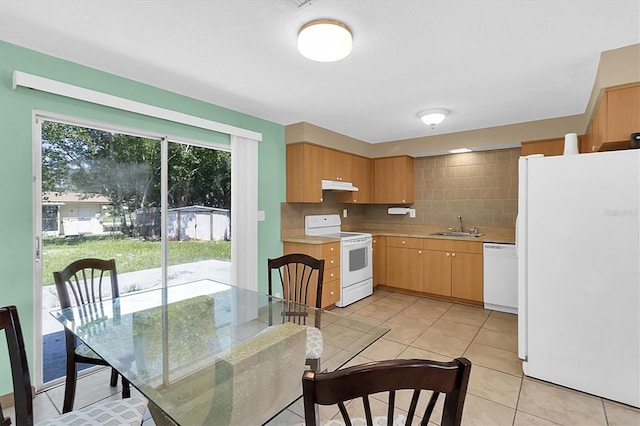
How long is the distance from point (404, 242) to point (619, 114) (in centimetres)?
277

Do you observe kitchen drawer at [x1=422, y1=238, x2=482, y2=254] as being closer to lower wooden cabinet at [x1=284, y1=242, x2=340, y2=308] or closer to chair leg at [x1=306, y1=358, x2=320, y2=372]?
lower wooden cabinet at [x1=284, y1=242, x2=340, y2=308]

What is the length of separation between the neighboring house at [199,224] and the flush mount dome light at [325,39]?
1.96 m

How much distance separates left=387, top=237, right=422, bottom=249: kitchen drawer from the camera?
443cm

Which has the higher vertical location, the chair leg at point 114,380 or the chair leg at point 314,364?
the chair leg at point 314,364

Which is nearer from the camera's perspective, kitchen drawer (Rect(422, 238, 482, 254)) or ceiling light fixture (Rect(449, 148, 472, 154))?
kitchen drawer (Rect(422, 238, 482, 254))

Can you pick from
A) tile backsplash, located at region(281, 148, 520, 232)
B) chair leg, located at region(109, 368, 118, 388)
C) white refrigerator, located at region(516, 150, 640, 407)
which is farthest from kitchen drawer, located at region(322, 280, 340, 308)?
chair leg, located at region(109, 368, 118, 388)

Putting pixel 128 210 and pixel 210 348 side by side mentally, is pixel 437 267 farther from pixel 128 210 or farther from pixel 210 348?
pixel 128 210

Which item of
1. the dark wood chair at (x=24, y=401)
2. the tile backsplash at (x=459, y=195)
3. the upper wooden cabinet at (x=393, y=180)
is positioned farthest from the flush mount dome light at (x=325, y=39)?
the upper wooden cabinet at (x=393, y=180)

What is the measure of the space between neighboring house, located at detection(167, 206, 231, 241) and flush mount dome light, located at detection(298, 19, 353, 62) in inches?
77.1

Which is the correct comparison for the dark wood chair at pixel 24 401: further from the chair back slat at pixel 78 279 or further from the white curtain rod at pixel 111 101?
the white curtain rod at pixel 111 101

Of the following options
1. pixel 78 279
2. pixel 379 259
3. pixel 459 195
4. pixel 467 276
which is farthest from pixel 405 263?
pixel 78 279

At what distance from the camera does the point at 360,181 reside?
489cm

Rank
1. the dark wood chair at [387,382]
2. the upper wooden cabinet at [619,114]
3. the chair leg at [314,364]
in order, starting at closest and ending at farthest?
1. the dark wood chair at [387,382]
2. the chair leg at [314,364]
3. the upper wooden cabinet at [619,114]

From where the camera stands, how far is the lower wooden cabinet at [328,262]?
3.69 metres
